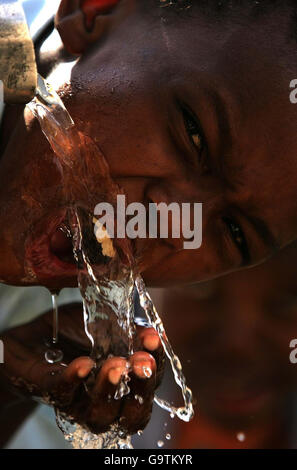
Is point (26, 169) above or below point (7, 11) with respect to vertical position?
below

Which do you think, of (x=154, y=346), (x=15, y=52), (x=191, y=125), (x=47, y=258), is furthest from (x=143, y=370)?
(x=15, y=52)

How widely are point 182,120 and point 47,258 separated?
0.29 metres

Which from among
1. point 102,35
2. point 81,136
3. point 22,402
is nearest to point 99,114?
point 81,136

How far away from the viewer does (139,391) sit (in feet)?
3.49

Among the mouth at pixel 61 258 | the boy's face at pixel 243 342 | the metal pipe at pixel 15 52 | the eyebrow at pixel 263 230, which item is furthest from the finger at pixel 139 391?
the boy's face at pixel 243 342

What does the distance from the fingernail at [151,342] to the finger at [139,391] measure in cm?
7

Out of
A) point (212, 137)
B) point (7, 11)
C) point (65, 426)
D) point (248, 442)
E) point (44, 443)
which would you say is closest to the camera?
point (7, 11)

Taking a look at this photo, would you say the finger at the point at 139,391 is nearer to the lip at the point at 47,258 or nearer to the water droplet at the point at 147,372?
the water droplet at the point at 147,372

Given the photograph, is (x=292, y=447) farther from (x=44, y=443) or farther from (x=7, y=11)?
(x=7, y=11)

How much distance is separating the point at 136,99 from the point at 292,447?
159 cm

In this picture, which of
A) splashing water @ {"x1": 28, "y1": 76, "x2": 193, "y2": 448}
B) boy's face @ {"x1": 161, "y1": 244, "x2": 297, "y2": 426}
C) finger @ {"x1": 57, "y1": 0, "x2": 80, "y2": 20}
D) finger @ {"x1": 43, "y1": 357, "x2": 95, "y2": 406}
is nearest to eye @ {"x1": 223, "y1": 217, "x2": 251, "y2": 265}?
splashing water @ {"x1": 28, "y1": 76, "x2": 193, "y2": 448}

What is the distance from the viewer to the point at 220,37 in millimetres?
1039

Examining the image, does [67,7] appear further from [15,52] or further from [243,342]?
[243,342]

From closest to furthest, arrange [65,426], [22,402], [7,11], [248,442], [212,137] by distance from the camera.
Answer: [7,11], [212,137], [65,426], [22,402], [248,442]
